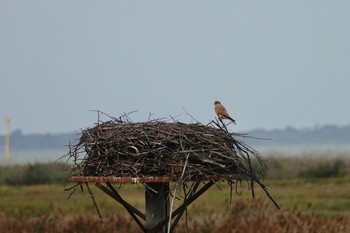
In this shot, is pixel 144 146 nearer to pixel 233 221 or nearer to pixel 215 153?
pixel 215 153

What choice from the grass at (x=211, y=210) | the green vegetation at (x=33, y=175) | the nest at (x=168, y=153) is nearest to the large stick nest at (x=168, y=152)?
the nest at (x=168, y=153)

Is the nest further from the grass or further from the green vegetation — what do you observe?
the green vegetation

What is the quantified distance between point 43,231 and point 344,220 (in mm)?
5468

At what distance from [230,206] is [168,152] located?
10.6 metres

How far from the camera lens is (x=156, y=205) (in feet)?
36.5

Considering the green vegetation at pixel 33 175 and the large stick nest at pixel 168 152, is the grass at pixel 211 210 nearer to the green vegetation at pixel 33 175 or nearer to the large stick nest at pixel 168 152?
the green vegetation at pixel 33 175

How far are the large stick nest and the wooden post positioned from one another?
0.71 meters

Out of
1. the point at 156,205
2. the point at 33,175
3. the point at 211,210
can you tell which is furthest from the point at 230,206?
the point at 33,175

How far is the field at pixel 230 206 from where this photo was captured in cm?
1681

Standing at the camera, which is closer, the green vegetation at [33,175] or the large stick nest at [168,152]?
the large stick nest at [168,152]

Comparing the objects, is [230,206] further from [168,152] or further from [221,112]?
[168,152]

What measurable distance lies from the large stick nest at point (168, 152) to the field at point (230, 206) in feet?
1.31

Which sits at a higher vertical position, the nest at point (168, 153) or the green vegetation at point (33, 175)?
the green vegetation at point (33, 175)

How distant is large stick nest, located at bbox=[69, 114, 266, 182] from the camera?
33.8 feet
